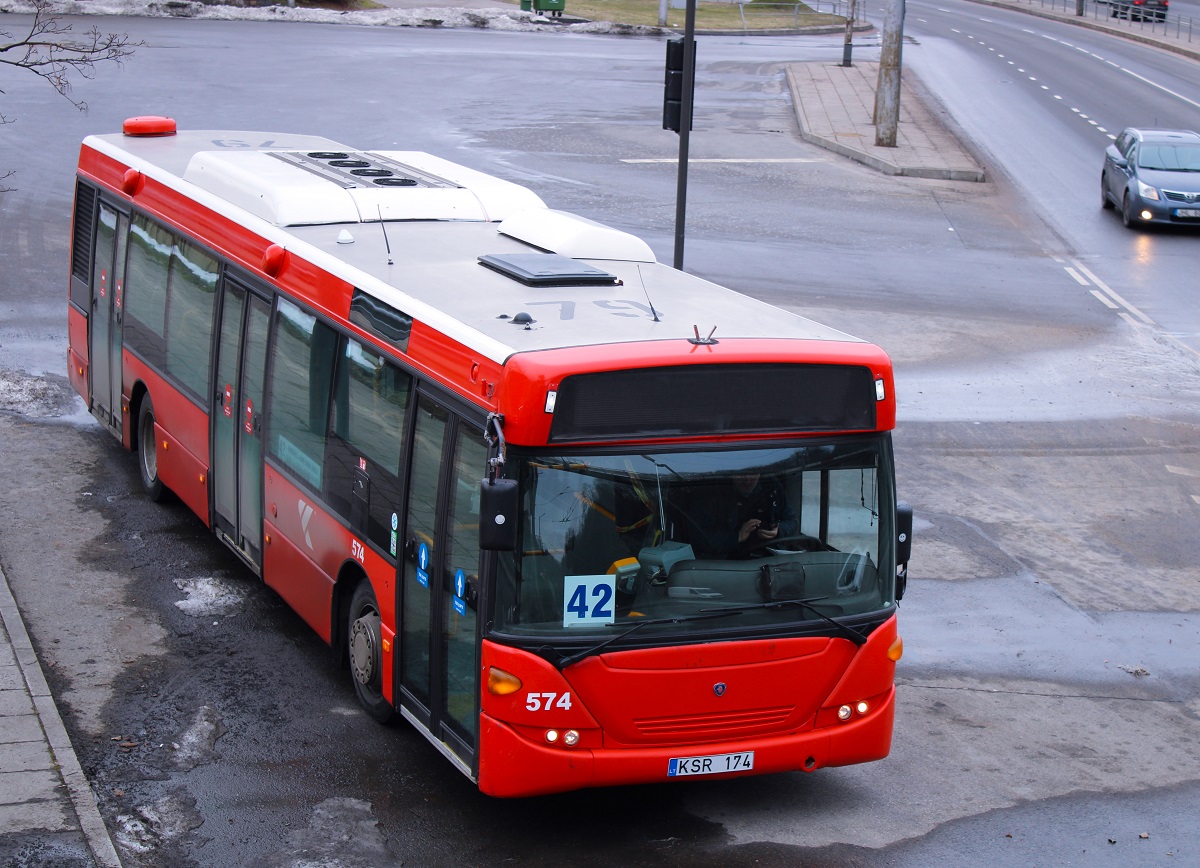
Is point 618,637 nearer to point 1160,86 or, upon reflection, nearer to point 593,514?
point 593,514

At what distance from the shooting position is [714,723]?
667 centimetres

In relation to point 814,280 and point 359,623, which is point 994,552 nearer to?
point 359,623

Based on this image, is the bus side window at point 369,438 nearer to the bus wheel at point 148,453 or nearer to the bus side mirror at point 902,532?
the bus side mirror at point 902,532

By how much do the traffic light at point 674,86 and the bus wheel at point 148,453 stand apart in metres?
5.59

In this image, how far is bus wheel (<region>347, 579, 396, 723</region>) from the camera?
795 cm

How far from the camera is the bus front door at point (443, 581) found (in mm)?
6707

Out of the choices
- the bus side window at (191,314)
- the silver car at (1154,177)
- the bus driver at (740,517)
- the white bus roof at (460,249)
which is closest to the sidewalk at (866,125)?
the silver car at (1154,177)

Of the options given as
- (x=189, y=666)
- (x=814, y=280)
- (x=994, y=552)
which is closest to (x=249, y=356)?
(x=189, y=666)

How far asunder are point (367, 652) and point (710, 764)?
2313mm

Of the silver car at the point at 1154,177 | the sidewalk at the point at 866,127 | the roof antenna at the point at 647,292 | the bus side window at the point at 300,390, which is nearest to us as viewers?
the roof antenna at the point at 647,292

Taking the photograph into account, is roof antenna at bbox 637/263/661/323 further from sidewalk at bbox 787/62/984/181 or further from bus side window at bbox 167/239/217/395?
sidewalk at bbox 787/62/984/181

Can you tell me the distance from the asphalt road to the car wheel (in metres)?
1.25

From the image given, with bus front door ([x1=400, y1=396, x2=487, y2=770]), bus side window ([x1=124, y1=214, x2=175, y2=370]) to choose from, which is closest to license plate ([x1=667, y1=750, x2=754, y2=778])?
bus front door ([x1=400, y1=396, x2=487, y2=770])

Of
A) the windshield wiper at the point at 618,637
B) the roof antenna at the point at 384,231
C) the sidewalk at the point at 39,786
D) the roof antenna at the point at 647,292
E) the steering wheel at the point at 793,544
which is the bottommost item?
the sidewalk at the point at 39,786
